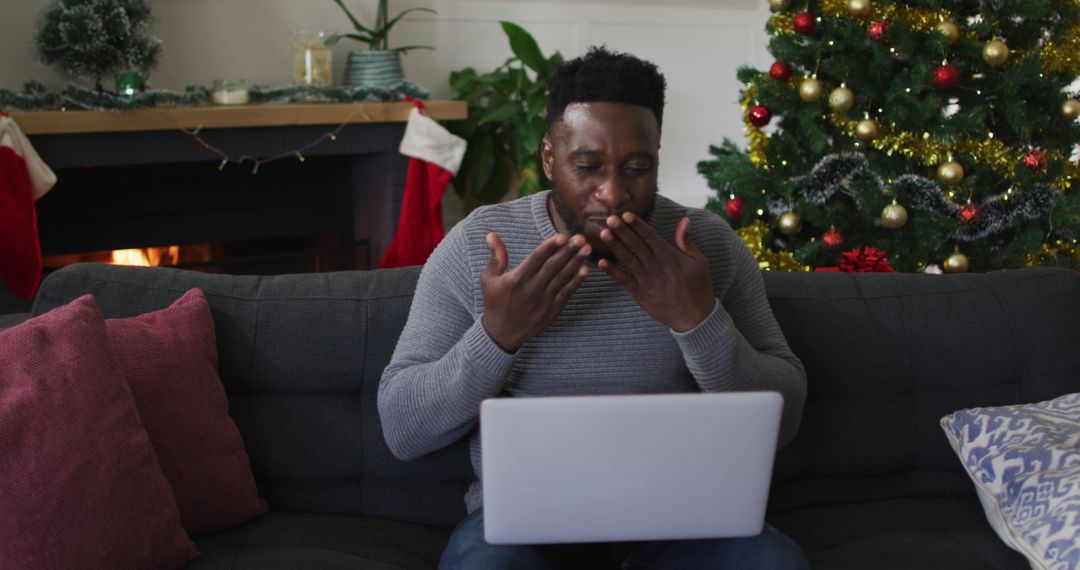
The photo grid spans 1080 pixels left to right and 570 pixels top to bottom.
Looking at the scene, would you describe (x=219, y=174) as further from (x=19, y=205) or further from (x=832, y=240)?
(x=832, y=240)

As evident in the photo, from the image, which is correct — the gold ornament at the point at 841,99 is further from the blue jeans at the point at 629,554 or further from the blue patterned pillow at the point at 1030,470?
the blue jeans at the point at 629,554

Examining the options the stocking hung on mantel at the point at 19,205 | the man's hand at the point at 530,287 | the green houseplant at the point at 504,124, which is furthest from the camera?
the green houseplant at the point at 504,124

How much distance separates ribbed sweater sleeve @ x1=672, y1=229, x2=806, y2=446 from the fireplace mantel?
1.98 m


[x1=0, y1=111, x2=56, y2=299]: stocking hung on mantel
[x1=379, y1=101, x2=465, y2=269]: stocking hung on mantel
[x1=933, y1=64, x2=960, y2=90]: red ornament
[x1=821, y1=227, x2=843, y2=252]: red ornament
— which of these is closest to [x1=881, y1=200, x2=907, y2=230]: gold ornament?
[x1=821, y1=227, x2=843, y2=252]: red ornament

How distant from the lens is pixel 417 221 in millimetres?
3428

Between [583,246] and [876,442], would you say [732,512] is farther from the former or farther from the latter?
[876,442]

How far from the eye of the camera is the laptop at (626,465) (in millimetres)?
1111

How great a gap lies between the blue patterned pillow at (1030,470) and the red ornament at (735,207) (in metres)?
1.38

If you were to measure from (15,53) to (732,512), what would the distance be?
2.75 metres

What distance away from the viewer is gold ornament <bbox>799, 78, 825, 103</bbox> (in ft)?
9.24

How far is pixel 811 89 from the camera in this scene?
2814mm

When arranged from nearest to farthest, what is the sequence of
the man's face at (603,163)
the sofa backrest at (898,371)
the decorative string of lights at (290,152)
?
the man's face at (603,163) → the sofa backrest at (898,371) → the decorative string of lights at (290,152)

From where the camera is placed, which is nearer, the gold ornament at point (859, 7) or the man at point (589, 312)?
the man at point (589, 312)

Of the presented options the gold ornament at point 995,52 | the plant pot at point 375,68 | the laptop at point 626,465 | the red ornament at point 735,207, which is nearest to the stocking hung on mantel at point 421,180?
the plant pot at point 375,68
